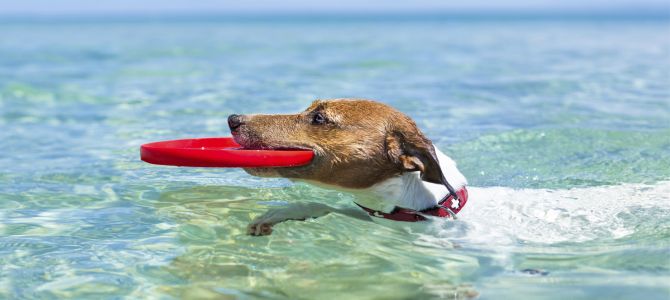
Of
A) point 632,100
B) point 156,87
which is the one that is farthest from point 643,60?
point 156,87

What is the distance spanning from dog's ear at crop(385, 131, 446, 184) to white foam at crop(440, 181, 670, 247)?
17.7 inches

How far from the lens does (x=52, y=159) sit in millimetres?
8664

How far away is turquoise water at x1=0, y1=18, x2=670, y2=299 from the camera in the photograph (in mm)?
5020

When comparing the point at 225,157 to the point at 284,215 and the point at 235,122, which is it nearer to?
the point at 235,122

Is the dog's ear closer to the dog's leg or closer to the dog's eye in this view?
the dog's eye

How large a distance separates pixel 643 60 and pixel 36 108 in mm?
15032

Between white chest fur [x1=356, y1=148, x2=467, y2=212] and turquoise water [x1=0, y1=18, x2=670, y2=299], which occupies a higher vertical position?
white chest fur [x1=356, y1=148, x2=467, y2=212]

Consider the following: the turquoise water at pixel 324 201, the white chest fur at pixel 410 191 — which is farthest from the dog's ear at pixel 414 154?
the turquoise water at pixel 324 201

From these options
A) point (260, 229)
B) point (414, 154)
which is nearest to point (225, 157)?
point (260, 229)

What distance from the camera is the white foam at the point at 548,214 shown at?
5.80m

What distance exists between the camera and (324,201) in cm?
703

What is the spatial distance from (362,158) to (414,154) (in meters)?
0.35

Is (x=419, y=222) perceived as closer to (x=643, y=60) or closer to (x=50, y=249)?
(x=50, y=249)

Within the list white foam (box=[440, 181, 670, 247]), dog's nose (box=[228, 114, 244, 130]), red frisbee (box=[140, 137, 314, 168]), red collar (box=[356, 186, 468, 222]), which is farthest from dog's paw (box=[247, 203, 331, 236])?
white foam (box=[440, 181, 670, 247])
